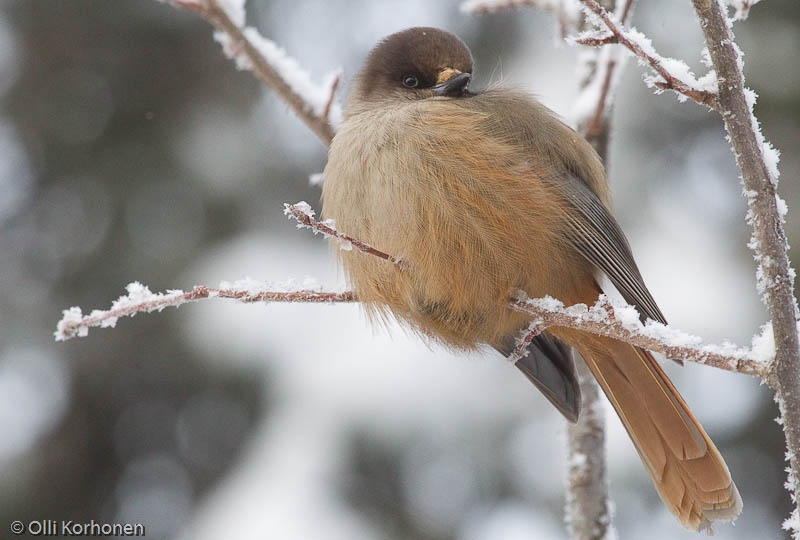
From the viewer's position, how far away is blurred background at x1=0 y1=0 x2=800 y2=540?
19.4 feet

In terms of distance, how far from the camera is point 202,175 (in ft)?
24.5

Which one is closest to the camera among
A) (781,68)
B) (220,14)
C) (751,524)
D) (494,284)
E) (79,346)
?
(494,284)

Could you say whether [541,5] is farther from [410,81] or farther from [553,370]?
[553,370]

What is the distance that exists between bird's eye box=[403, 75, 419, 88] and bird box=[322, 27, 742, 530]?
0.19 meters

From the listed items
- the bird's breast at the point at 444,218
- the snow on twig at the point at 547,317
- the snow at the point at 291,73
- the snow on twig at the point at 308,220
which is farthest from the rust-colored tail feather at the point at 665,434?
the snow at the point at 291,73

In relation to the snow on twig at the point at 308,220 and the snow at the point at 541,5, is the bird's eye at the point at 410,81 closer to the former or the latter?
the snow at the point at 541,5

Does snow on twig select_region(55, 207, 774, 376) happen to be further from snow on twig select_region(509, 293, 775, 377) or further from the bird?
the bird

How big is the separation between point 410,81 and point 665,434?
1639 mm

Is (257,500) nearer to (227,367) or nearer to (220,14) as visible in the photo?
(227,367)

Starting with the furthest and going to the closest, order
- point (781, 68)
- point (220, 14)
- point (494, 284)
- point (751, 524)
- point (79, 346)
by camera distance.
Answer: point (79, 346) < point (781, 68) < point (751, 524) < point (220, 14) < point (494, 284)

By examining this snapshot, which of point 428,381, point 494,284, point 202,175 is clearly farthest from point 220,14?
point 202,175

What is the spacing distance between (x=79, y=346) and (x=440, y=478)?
10.4ft

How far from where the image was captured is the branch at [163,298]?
216 cm

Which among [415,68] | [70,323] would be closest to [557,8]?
[415,68]
